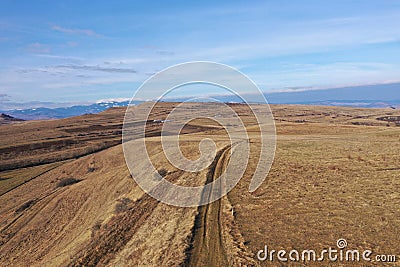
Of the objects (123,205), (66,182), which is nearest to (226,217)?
(123,205)

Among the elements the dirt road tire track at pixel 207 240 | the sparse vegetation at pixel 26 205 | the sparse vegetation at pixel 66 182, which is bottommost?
the sparse vegetation at pixel 26 205

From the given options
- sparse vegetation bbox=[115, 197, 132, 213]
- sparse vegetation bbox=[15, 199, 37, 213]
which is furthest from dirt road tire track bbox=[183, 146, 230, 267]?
sparse vegetation bbox=[15, 199, 37, 213]

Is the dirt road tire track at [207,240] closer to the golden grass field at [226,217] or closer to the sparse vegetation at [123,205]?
the golden grass field at [226,217]

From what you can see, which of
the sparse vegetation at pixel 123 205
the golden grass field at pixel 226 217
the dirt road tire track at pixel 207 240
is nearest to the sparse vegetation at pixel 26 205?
the golden grass field at pixel 226 217

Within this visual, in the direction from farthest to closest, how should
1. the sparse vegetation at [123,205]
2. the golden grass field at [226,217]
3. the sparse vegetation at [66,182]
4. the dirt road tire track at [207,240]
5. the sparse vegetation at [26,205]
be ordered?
the sparse vegetation at [66,182] < the sparse vegetation at [26,205] < the sparse vegetation at [123,205] < the golden grass field at [226,217] < the dirt road tire track at [207,240]

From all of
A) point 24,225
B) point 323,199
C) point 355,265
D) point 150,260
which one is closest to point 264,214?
point 323,199

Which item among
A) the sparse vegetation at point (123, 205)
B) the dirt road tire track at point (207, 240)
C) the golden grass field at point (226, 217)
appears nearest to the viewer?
the dirt road tire track at point (207, 240)

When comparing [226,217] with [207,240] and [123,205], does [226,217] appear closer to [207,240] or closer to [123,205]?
[207,240]

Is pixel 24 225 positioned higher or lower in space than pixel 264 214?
lower

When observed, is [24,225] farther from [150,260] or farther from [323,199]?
[323,199]

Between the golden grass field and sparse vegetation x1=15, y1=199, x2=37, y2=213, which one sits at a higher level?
the golden grass field

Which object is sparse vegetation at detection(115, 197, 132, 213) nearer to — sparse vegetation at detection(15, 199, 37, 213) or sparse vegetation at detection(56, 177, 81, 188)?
sparse vegetation at detection(15, 199, 37, 213)
